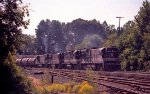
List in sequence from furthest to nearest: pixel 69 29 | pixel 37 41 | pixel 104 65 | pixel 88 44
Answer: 1. pixel 69 29
2. pixel 37 41
3. pixel 88 44
4. pixel 104 65

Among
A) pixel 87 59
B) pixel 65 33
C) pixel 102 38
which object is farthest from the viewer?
pixel 65 33

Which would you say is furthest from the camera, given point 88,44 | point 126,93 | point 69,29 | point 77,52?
point 69,29

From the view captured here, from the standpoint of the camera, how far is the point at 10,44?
54.5 ft

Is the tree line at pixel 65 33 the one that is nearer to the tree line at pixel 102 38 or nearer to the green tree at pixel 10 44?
the tree line at pixel 102 38

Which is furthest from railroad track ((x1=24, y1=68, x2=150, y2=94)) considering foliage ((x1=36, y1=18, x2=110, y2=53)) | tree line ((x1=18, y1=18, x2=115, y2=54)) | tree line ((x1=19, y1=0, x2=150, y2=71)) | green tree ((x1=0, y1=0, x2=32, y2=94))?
foliage ((x1=36, y1=18, x2=110, y2=53))

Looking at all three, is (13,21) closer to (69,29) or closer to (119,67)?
(119,67)

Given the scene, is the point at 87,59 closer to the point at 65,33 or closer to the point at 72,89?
the point at 72,89

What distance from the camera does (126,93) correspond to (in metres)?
16.6

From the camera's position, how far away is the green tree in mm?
15812

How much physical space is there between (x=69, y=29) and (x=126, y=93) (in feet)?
434

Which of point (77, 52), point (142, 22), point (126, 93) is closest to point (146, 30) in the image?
point (142, 22)

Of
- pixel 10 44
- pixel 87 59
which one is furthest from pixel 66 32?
pixel 10 44

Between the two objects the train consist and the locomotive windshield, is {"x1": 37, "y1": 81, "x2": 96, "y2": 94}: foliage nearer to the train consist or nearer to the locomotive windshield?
the train consist

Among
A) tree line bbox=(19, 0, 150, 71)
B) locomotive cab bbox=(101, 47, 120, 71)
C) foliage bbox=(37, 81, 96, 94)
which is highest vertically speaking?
tree line bbox=(19, 0, 150, 71)
